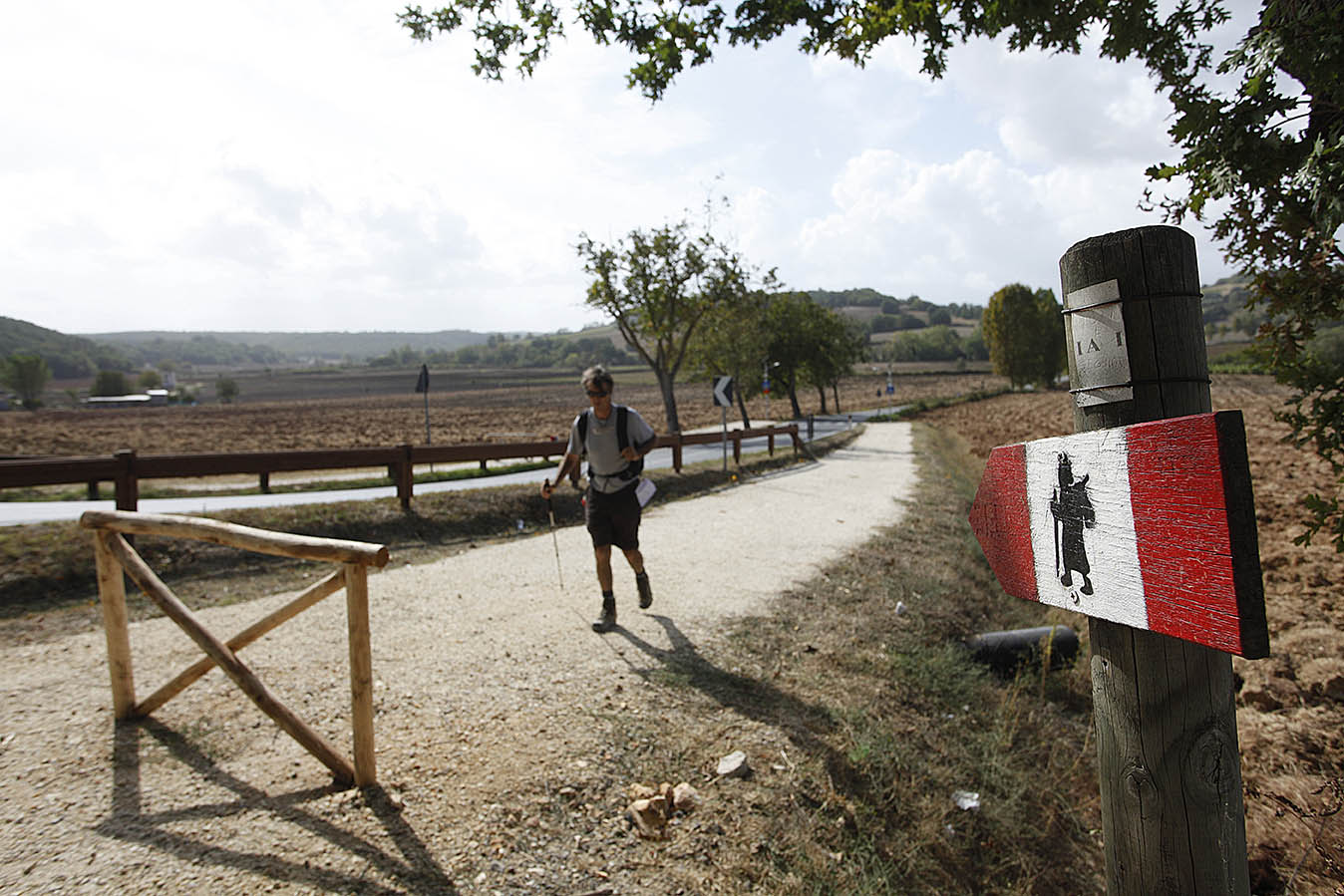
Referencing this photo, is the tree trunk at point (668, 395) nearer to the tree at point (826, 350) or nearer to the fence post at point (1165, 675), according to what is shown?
the tree at point (826, 350)

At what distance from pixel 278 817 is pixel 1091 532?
3.70 meters

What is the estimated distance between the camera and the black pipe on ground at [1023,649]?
668 centimetres

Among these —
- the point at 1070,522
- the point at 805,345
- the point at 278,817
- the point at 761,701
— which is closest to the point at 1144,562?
the point at 1070,522

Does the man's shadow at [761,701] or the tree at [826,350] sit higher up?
the tree at [826,350]

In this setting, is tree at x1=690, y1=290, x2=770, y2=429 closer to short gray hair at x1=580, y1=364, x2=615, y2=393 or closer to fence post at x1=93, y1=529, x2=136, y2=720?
short gray hair at x1=580, y1=364, x2=615, y2=393

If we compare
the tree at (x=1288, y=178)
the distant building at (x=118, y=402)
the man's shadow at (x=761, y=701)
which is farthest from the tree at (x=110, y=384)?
the tree at (x=1288, y=178)

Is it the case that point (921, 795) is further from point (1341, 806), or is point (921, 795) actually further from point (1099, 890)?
point (1341, 806)

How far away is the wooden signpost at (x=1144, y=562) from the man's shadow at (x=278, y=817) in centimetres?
277

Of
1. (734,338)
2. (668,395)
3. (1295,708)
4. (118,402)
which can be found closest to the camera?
(1295,708)

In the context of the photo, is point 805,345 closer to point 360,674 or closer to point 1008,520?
point 360,674

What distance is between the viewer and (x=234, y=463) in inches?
422

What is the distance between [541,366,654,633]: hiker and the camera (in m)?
6.16

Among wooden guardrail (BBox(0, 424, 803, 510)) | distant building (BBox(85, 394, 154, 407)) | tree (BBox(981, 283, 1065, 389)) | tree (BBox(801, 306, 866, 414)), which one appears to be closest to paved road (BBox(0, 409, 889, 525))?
wooden guardrail (BBox(0, 424, 803, 510))

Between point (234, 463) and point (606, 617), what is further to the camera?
point (234, 463)
